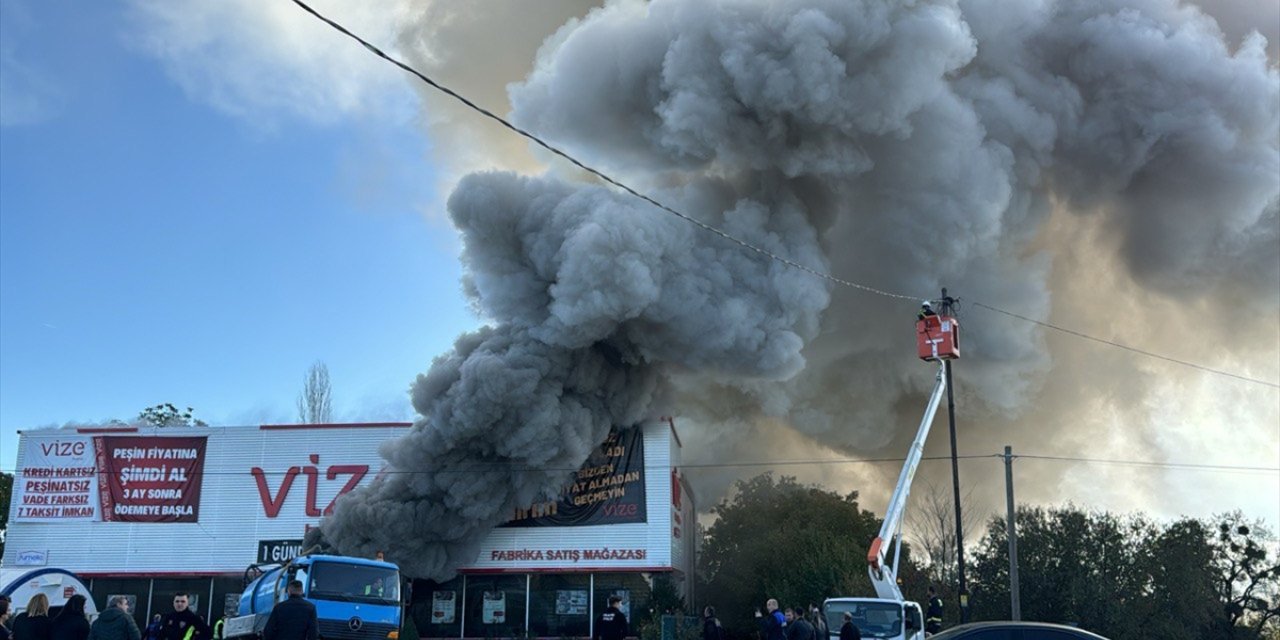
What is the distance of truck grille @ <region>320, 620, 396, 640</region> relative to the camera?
17766 millimetres

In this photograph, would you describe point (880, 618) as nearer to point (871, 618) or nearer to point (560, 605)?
point (871, 618)

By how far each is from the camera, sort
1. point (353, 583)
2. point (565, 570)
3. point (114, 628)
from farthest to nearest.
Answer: point (565, 570), point (353, 583), point (114, 628)

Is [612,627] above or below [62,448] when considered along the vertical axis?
below

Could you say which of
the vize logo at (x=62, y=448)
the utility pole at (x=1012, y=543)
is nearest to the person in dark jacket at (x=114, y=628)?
the utility pole at (x=1012, y=543)

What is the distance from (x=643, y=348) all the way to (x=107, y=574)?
1947 cm

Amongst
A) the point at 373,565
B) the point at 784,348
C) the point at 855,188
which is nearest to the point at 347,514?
the point at 373,565

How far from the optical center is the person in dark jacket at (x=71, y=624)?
31.6 feet

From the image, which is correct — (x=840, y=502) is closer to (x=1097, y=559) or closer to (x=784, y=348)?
(x=1097, y=559)

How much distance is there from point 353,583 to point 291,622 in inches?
334

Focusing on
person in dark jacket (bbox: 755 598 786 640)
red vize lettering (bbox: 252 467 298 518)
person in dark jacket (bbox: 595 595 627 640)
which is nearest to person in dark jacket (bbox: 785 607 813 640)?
person in dark jacket (bbox: 755 598 786 640)

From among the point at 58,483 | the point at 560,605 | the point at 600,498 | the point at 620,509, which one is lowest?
the point at 560,605

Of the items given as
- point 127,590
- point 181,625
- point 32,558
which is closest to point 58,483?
point 32,558

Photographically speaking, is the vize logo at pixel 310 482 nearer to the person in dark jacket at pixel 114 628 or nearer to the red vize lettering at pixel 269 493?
the red vize lettering at pixel 269 493

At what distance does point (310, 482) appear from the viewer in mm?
34125
